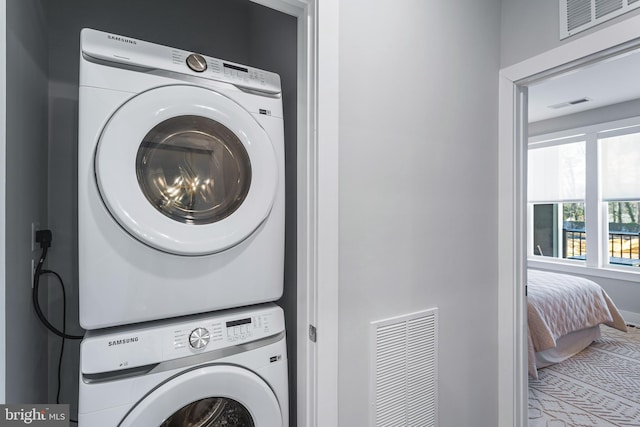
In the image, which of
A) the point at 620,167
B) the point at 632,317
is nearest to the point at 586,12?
the point at 620,167

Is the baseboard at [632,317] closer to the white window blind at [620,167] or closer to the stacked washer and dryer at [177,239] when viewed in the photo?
the white window blind at [620,167]

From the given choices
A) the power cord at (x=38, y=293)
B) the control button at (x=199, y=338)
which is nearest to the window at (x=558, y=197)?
the control button at (x=199, y=338)

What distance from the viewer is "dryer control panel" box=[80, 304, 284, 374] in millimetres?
1037

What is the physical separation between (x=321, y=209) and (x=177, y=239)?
0.49 m

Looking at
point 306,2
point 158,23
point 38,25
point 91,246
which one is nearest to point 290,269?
point 91,246

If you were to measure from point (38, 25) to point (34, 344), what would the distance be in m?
1.27

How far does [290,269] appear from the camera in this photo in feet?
5.35

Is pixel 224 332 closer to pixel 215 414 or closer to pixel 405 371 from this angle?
pixel 215 414

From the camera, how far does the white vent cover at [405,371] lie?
1.36m

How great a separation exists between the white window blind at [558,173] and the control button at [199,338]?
18.2ft

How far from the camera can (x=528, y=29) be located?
168 centimetres

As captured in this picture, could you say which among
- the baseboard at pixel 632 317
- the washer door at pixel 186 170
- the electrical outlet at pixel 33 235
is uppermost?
the washer door at pixel 186 170

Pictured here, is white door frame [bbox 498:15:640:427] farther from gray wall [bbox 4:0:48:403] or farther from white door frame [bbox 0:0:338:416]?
gray wall [bbox 4:0:48:403]

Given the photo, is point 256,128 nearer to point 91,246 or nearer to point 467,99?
point 91,246
